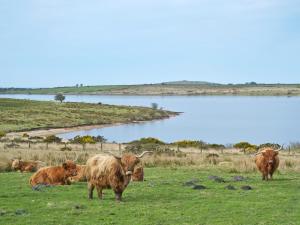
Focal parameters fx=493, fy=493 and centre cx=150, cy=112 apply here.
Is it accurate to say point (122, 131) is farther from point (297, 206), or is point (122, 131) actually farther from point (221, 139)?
point (297, 206)

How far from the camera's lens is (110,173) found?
13.7 metres

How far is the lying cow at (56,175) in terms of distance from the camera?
1722 centimetres

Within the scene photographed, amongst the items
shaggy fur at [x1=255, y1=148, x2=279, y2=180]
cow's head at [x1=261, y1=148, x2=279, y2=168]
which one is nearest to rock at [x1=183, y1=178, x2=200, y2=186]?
shaggy fur at [x1=255, y1=148, x2=279, y2=180]

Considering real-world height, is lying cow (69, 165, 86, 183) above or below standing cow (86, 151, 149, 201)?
below

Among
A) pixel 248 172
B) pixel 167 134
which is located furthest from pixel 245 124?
pixel 248 172

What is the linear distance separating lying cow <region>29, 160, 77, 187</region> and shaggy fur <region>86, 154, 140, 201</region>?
121 inches

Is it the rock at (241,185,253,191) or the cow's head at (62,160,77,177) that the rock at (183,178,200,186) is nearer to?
the rock at (241,185,253,191)

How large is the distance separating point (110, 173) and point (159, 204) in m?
1.65

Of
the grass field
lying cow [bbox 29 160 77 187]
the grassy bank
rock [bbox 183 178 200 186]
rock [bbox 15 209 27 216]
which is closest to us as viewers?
the grass field

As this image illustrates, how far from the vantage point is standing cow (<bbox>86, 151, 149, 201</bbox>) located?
13.7 meters

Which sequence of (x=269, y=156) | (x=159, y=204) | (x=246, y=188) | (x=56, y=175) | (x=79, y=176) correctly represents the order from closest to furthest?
(x=159, y=204) → (x=246, y=188) → (x=56, y=175) → (x=79, y=176) → (x=269, y=156)

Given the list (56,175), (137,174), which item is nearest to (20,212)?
(56,175)

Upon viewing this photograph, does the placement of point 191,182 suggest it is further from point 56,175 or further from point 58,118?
point 58,118

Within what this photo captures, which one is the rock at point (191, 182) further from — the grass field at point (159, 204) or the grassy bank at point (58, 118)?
the grassy bank at point (58, 118)
